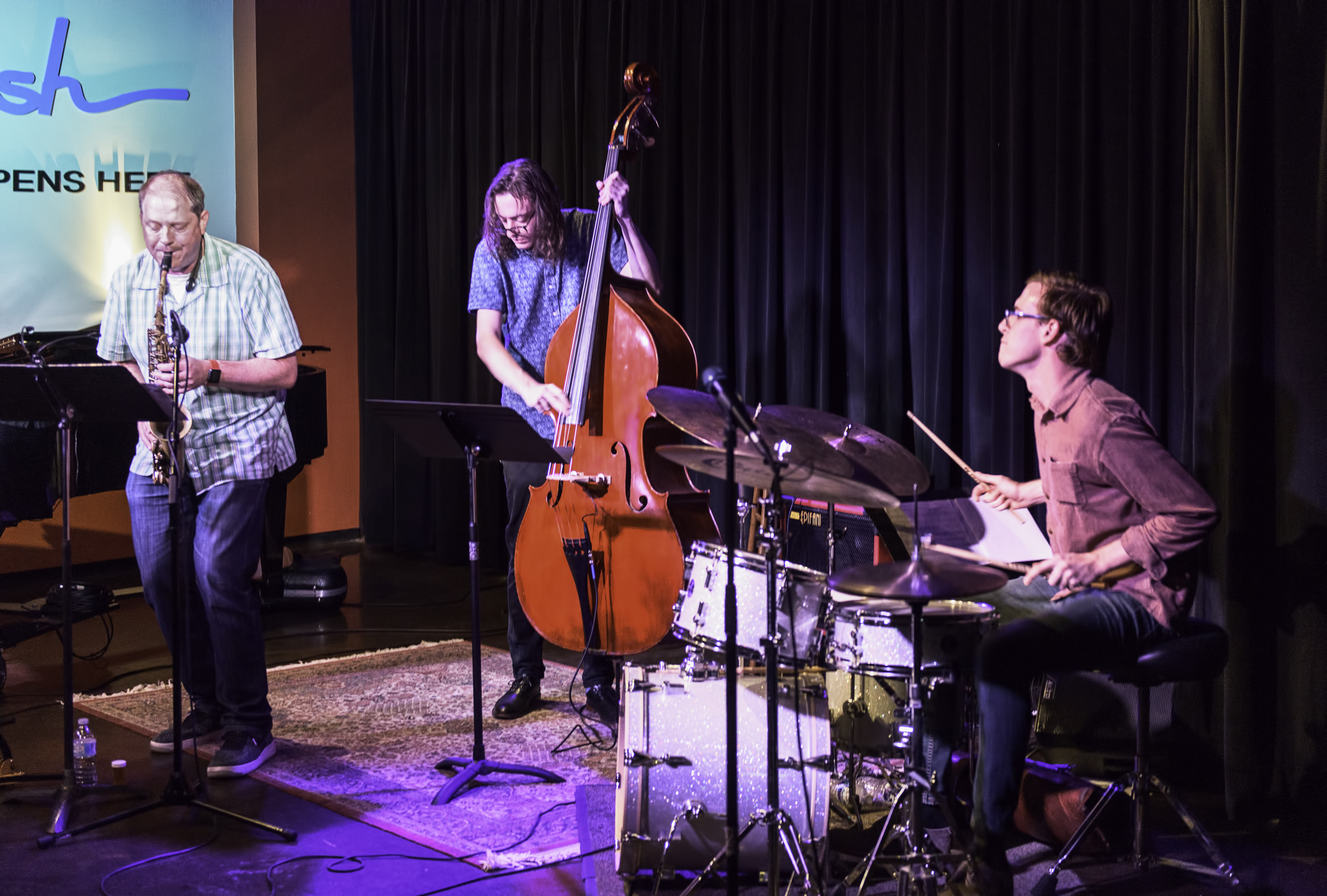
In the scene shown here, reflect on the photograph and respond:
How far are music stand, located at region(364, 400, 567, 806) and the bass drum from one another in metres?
0.73

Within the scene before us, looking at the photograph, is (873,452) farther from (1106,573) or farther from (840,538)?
(840,538)

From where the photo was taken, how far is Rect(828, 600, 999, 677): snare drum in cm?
297

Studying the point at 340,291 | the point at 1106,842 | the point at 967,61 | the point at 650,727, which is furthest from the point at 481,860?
the point at 340,291

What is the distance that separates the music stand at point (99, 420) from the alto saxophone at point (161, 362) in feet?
0.57

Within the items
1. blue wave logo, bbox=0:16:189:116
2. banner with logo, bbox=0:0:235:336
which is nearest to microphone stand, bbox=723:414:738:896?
banner with logo, bbox=0:0:235:336

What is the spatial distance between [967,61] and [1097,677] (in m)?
2.26

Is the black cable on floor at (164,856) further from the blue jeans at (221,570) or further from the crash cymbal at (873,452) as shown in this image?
the crash cymbal at (873,452)

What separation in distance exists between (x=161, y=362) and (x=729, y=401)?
6.32 ft

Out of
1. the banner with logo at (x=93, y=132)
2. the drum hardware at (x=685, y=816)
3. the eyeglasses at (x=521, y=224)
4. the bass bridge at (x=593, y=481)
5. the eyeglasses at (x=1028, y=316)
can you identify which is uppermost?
the banner with logo at (x=93, y=132)

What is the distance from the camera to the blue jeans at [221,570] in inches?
148

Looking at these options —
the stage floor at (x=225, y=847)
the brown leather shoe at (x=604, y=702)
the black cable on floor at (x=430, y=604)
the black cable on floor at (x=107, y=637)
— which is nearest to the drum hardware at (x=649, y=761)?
the stage floor at (x=225, y=847)

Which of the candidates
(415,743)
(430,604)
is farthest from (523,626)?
(430,604)

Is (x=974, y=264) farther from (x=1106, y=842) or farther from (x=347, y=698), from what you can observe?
(x=347, y=698)

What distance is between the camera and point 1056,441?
10.3ft
